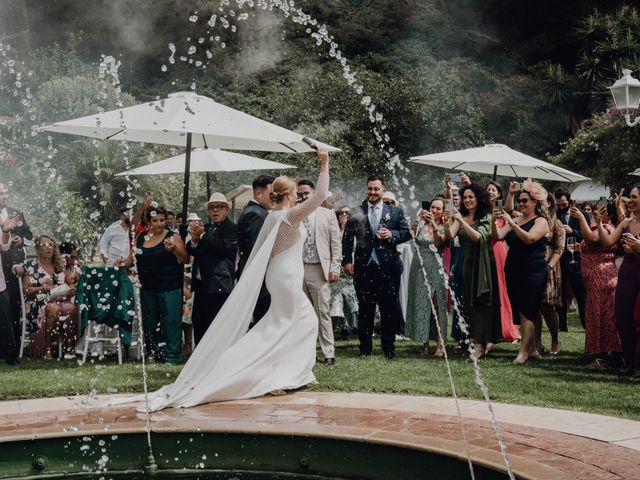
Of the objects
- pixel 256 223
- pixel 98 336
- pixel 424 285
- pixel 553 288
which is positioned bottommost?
pixel 98 336

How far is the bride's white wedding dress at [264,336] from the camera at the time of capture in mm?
5969

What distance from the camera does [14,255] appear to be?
861 centimetres

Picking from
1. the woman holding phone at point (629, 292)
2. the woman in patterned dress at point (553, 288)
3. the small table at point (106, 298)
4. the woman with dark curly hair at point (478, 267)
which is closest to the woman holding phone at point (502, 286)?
the woman with dark curly hair at point (478, 267)

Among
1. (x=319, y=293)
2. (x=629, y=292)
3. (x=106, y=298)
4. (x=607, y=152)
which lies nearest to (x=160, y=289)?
(x=106, y=298)

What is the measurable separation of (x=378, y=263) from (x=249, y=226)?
1.42m

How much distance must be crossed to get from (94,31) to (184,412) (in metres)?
37.7

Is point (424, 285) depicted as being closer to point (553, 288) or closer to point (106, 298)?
point (553, 288)

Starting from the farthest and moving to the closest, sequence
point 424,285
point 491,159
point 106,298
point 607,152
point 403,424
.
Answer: point 607,152 < point 491,159 < point 424,285 < point 106,298 < point 403,424

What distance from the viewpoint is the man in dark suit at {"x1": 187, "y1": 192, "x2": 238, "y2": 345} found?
25.0ft

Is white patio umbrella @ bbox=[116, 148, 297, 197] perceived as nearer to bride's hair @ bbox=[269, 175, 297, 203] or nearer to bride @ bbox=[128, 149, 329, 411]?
bride's hair @ bbox=[269, 175, 297, 203]

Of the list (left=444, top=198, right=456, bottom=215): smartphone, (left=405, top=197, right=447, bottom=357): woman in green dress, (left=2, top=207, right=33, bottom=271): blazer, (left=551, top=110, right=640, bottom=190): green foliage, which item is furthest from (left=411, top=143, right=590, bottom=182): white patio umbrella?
(left=551, top=110, right=640, bottom=190): green foliage

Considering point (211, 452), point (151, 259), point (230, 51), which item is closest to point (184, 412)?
point (211, 452)

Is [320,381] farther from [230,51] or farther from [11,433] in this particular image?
[230,51]

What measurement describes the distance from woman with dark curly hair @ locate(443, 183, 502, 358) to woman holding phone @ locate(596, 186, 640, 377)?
50.3 inches
